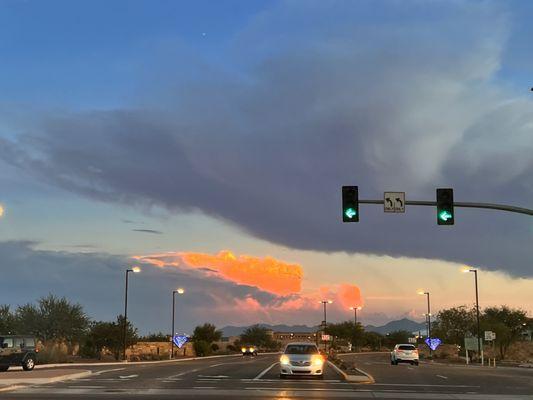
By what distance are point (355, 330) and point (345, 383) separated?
419 ft

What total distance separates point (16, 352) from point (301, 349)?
16.1 m

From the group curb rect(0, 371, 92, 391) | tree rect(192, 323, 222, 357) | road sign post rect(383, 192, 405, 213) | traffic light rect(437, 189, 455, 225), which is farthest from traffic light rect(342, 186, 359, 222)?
tree rect(192, 323, 222, 357)

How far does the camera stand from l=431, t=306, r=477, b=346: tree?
86.0m

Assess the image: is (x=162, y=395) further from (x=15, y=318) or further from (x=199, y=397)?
(x=15, y=318)

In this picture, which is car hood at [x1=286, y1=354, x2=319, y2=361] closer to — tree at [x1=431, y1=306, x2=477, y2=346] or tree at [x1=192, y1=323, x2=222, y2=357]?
tree at [x1=431, y1=306, x2=477, y2=346]

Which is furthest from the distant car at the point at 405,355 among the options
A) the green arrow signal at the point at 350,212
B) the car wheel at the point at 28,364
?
the green arrow signal at the point at 350,212

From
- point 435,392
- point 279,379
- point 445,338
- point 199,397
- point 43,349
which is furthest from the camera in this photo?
point 445,338

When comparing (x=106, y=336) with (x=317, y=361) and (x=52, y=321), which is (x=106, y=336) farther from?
(x=317, y=361)

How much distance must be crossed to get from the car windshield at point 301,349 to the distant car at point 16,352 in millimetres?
15289

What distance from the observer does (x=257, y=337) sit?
426 ft

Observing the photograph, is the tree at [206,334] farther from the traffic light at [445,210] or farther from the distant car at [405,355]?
the traffic light at [445,210]

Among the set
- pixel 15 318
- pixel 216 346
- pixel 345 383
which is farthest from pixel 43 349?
pixel 216 346

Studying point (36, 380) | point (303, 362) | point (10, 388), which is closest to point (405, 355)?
point (303, 362)

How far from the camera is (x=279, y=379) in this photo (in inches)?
1065
